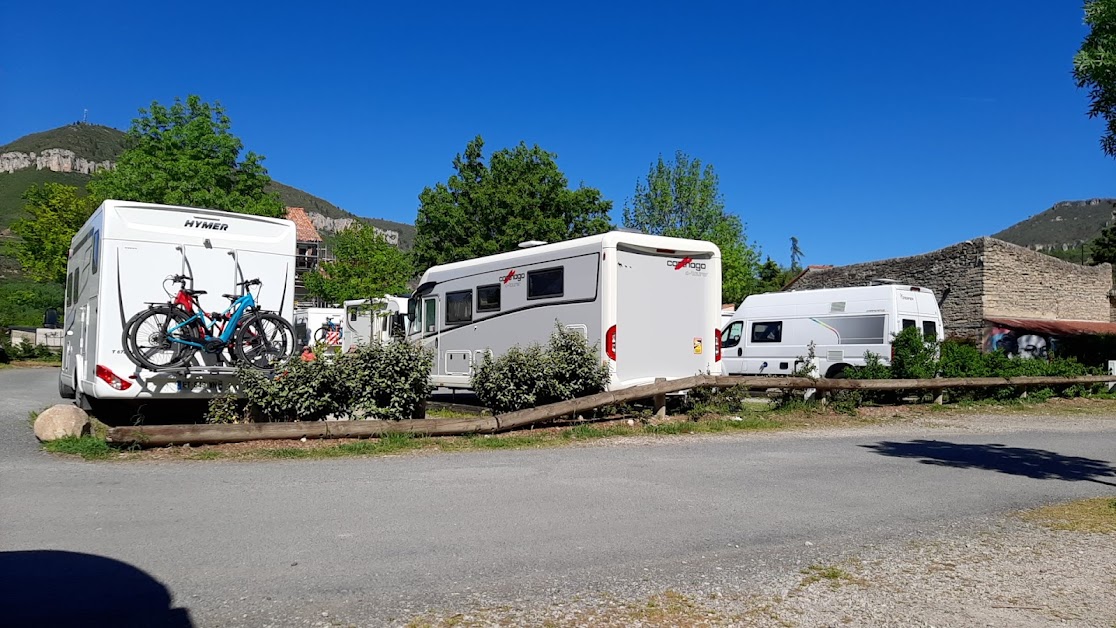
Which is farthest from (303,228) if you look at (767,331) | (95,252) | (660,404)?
(660,404)

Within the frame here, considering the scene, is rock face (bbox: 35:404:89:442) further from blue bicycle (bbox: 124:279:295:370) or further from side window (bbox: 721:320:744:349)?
side window (bbox: 721:320:744:349)

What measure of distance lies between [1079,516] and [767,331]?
583 inches

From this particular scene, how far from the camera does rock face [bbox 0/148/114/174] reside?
449ft

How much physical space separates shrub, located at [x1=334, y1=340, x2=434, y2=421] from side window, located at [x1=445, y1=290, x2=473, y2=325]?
452 centimetres

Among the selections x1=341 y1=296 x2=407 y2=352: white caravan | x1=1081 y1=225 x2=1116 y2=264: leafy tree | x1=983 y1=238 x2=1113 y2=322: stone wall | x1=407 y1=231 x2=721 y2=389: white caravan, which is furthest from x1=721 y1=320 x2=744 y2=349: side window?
x1=1081 y1=225 x2=1116 y2=264: leafy tree

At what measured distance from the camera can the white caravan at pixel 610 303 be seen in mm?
12719

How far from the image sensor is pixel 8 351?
114ft

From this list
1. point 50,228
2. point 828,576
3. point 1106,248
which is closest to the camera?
point 828,576

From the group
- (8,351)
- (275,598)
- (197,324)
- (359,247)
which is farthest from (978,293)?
(8,351)

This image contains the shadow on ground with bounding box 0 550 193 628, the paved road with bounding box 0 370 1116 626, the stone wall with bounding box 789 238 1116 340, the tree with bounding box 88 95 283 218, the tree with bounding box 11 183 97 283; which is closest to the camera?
the shadow on ground with bounding box 0 550 193 628

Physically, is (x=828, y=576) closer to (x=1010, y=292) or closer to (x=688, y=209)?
(x=1010, y=292)

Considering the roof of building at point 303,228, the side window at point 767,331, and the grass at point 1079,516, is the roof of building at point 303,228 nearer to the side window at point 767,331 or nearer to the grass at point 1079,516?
the side window at point 767,331

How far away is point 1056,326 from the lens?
27.8 metres

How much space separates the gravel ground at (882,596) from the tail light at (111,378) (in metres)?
7.46
